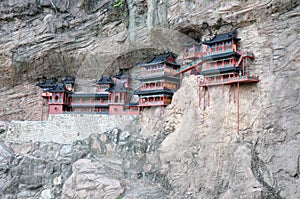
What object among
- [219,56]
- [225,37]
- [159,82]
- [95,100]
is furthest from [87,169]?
[225,37]

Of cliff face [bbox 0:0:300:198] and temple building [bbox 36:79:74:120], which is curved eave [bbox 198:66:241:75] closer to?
cliff face [bbox 0:0:300:198]

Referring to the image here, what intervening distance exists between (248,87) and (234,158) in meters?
4.84

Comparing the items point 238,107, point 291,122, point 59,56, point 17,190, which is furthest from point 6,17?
point 291,122

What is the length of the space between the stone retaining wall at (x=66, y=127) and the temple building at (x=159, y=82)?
7.11 feet

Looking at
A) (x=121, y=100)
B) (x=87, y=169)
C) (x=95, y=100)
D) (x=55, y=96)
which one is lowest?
(x=87, y=169)

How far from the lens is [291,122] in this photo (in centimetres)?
1783

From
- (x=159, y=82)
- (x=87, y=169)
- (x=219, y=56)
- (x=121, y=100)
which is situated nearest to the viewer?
(x=219, y=56)

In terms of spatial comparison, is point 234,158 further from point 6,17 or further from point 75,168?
point 6,17

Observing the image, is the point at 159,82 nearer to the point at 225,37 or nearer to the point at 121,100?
the point at 121,100

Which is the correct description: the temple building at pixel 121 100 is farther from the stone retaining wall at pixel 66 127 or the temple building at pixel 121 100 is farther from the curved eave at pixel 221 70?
the curved eave at pixel 221 70

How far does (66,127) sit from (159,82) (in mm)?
9191

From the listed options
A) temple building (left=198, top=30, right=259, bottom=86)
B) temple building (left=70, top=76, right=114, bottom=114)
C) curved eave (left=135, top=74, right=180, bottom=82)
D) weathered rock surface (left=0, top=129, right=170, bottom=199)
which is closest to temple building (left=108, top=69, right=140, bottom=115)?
temple building (left=70, top=76, right=114, bottom=114)

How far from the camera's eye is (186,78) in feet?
79.8

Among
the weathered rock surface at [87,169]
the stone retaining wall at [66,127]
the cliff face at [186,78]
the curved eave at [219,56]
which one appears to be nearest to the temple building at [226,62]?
the curved eave at [219,56]
